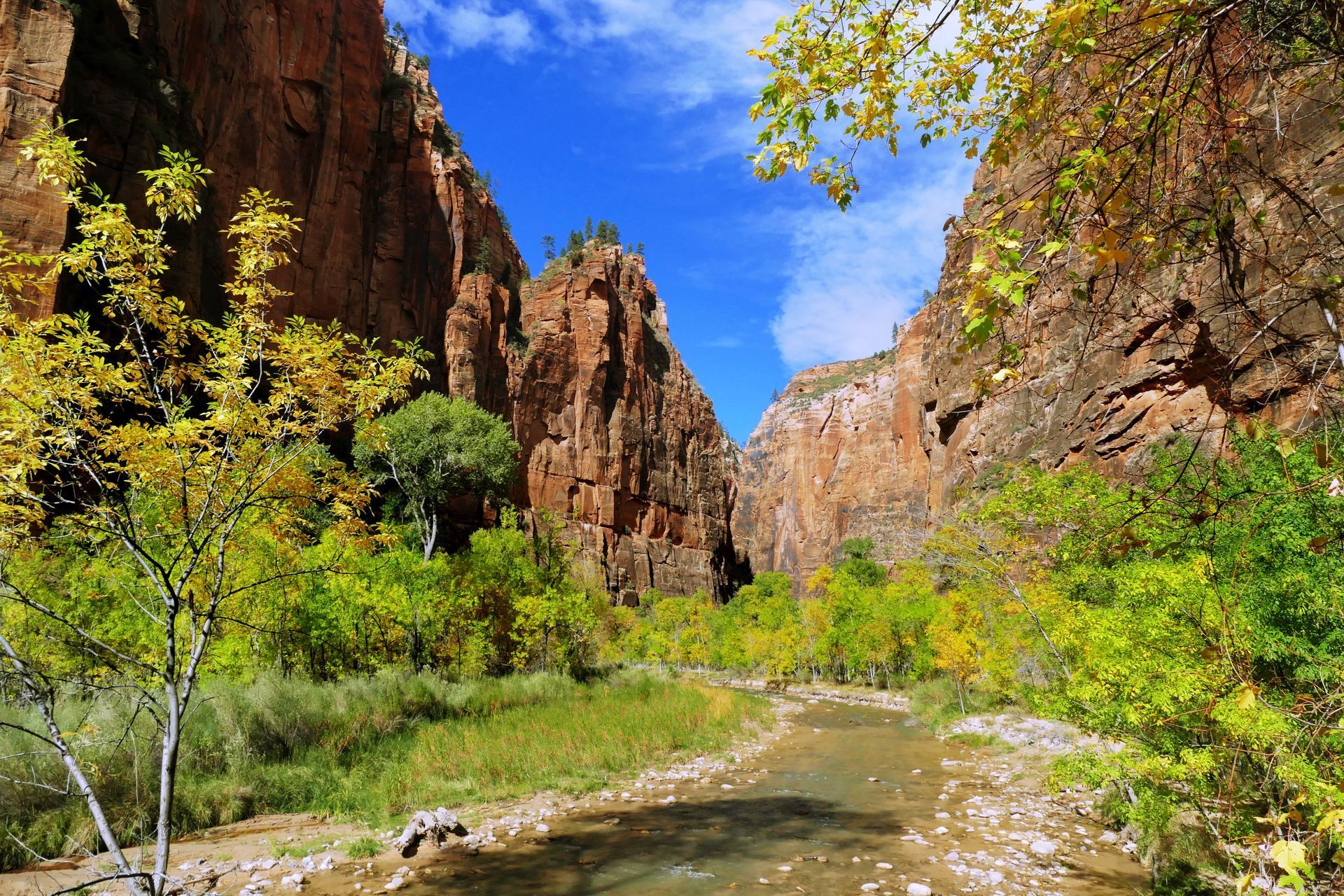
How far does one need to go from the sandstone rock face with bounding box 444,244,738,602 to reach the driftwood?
54.6 meters

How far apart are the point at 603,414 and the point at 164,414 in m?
76.6

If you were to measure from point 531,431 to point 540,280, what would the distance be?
23.1 m

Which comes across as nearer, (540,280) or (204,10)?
(204,10)

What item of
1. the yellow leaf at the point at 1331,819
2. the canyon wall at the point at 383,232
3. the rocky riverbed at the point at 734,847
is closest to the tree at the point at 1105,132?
the yellow leaf at the point at 1331,819

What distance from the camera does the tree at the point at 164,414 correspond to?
4543mm

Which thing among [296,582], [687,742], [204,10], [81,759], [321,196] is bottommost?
[687,742]

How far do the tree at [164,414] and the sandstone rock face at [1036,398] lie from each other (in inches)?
209

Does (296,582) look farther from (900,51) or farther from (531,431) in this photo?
(531,431)

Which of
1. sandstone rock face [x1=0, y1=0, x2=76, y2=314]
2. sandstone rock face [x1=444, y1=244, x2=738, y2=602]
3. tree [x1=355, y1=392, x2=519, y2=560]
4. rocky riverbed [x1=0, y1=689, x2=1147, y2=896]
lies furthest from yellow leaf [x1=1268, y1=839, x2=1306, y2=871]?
sandstone rock face [x1=444, y1=244, x2=738, y2=602]

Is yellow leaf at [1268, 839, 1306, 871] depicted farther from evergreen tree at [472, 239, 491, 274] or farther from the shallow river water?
evergreen tree at [472, 239, 491, 274]

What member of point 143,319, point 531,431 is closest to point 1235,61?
point 143,319

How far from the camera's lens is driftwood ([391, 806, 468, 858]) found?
32.7 feet

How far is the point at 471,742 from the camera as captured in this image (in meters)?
15.7

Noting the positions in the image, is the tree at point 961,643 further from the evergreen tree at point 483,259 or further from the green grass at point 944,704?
the evergreen tree at point 483,259
